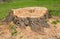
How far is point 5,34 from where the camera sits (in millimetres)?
9719

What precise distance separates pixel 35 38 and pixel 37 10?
5.75 feet

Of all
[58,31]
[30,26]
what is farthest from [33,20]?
[58,31]

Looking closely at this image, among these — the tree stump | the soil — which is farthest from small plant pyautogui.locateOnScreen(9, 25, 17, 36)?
the tree stump

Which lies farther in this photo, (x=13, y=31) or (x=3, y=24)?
(x=3, y=24)

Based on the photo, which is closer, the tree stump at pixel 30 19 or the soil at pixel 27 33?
the soil at pixel 27 33

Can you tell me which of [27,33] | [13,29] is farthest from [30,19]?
[13,29]

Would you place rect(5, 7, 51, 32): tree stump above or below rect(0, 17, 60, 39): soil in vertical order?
above

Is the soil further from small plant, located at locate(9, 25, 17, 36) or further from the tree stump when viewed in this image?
the tree stump

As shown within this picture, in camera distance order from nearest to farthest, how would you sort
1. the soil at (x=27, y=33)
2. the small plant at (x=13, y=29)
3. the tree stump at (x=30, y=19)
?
the soil at (x=27, y=33)
the small plant at (x=13, y=29)
the tree stump at (x=30, y=19)

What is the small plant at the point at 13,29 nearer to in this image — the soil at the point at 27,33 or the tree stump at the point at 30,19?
the soil at the point at 27,33

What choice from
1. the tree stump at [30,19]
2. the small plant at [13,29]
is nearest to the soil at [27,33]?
the small plant at [13,29]

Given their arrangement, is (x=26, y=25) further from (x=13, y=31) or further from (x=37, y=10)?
(x=37, y=10)

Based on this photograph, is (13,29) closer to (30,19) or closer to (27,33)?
(27,33)

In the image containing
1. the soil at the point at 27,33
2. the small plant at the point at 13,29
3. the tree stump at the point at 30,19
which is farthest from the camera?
the tree stump at the point at 30,19
